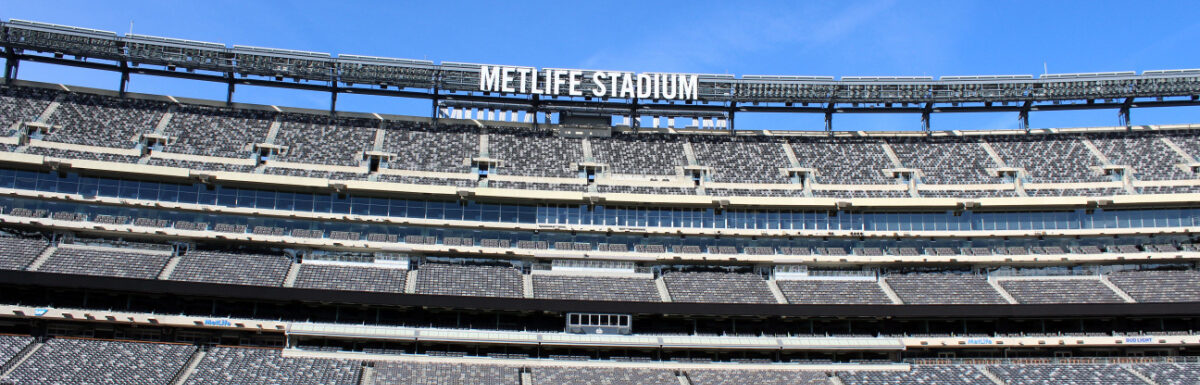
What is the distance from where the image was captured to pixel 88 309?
4841 cm

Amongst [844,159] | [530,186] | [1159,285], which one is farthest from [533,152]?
[1159,285]

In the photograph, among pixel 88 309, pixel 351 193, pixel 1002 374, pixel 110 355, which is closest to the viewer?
pixel 110 355

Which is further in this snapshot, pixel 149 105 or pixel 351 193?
pixel 149 105

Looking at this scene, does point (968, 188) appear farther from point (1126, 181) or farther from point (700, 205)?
point (700, 205)

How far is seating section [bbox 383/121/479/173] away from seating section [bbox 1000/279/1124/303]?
3576 cm

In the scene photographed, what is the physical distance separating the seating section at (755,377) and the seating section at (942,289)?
8.68 metres

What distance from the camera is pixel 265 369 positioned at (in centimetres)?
4631

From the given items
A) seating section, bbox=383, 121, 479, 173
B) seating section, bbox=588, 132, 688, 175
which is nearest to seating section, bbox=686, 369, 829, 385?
seating section, bbox=588, 132, 688, 175

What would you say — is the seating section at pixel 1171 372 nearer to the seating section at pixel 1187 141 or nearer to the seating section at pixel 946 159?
the seating section at pixel 946 159

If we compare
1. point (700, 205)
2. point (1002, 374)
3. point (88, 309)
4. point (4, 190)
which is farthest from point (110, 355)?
point (1002, 374)

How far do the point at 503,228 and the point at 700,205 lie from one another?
42.3ft

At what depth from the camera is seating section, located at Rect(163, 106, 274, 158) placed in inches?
2282

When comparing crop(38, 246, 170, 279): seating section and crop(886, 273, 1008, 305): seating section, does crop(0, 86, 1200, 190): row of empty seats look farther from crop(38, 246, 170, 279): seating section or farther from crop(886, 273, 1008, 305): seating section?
crop(38, 246, 170, 279): seating section

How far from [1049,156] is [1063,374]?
787 inches
